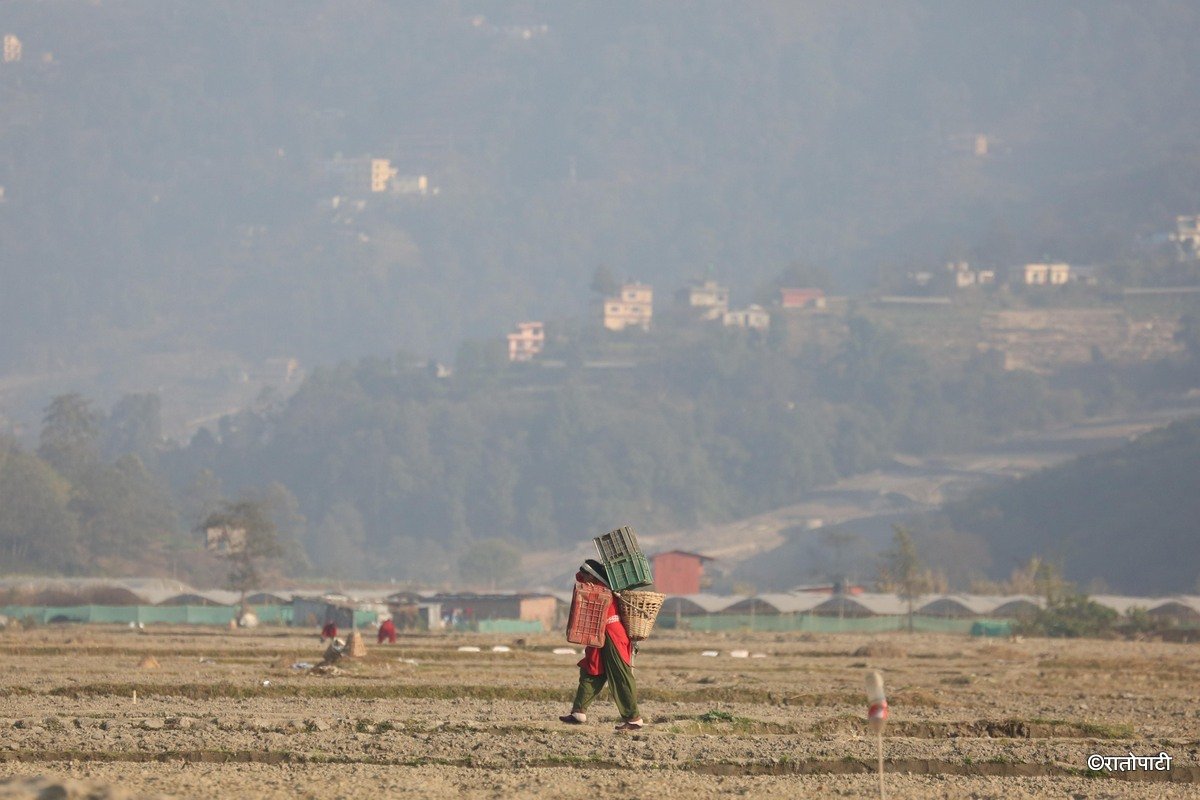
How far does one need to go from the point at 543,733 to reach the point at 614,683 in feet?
3.09

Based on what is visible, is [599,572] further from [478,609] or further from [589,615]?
[478,609]

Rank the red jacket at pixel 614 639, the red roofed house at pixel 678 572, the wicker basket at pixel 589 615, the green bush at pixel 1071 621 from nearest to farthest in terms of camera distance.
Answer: the wicker basket at pixel 589 615, the red jacket at pixel 614 639, the green bush at pixel 1071 621, the red roofed house at pixel 678 572

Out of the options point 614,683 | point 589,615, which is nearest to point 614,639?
point 589,615

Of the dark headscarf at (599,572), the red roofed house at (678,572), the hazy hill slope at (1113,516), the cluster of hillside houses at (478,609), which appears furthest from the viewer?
the hazy hill slope at (1113,516)

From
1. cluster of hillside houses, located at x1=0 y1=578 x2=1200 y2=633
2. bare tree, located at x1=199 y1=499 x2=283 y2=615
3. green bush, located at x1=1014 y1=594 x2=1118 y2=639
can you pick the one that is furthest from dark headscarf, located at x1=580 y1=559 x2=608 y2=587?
bare tree, located at x1=199 y1=499 x2=283 y2=615

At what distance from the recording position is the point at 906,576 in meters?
81.1

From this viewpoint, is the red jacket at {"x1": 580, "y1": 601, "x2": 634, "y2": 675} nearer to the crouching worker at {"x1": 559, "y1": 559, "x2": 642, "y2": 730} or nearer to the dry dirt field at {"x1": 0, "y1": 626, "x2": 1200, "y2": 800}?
the crouching worker at {"x1": 559, "y1": 559, "x2": 642, "y2": 730}

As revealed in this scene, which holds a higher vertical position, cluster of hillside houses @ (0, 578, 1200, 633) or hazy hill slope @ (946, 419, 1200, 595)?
hazy hill slope @ (946, 419, 1200, 595)

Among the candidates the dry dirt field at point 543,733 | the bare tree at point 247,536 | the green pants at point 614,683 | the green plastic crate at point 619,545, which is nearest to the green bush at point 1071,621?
the dry dirt field at point 543,733

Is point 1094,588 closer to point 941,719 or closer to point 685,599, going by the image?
point 685,599

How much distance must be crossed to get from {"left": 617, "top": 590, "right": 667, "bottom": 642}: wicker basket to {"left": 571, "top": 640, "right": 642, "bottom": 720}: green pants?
234 millimetres

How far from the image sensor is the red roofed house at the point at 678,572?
4281 inches

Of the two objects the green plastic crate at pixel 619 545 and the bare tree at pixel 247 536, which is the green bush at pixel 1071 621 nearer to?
the bare tree at pixel 247 536

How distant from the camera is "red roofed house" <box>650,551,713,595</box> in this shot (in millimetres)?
108750
